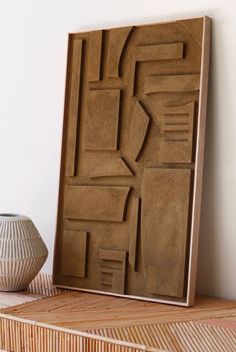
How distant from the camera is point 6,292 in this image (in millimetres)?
1583

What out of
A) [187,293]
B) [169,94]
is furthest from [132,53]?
[187,293]

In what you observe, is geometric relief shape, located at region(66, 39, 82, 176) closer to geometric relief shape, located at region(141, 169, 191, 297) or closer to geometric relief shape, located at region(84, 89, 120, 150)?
geometric relief shape, located at region(84, 89, 120, 150)

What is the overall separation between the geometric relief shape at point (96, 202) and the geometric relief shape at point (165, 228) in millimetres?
69

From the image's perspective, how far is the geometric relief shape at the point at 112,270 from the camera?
1558 millimetres

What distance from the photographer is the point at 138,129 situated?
61.0 inches

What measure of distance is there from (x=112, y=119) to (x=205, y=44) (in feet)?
0.99

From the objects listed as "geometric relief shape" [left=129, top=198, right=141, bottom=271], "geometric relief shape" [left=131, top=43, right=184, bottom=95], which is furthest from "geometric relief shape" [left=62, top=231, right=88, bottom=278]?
"geometric relief shape" [left=131, top=43, right=184, bottom=95]

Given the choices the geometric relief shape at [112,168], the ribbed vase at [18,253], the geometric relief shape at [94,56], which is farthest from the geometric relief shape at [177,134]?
the ribbed vase at [18,253]

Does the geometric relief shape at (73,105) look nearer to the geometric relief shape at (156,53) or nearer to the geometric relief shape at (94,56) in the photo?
the geometric relief shape at (94,56)

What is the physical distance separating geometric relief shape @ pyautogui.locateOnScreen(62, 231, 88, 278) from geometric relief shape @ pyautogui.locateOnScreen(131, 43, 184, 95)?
1.32ft

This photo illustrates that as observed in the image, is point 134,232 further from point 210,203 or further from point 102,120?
point 102,120

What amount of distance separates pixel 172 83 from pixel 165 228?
353 mm

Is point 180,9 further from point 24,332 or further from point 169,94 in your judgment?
point 24,332

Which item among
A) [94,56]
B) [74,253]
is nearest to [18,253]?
[74,253]
